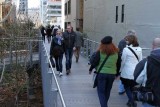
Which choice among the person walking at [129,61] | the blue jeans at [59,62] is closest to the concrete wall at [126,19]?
the blue jeans at [59,62]

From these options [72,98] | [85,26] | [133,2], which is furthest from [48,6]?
[72,98]

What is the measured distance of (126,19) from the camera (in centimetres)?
2091

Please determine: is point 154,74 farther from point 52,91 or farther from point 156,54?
point 52,91

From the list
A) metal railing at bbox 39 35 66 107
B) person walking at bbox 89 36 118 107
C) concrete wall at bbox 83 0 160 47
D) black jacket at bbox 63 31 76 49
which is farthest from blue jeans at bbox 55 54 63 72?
person walking at bbox 89 36 118 107

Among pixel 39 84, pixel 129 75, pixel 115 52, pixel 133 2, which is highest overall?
pixel 133 2

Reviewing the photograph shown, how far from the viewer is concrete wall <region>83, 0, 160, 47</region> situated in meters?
16.7

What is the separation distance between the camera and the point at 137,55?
816 centimetres

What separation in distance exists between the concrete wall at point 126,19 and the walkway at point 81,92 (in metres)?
4.36

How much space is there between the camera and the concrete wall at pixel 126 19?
16.7 m

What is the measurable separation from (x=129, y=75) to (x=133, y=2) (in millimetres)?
12140

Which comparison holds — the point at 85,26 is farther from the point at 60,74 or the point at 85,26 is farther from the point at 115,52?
the point at 115,52

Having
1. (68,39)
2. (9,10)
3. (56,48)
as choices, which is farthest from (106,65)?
(9,10)

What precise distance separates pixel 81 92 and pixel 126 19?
438 inches

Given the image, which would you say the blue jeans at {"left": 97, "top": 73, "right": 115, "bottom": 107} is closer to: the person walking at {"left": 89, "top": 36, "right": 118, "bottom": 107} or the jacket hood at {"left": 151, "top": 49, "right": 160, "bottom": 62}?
the person walking at {"left": 89, "top": 36, "right": 118, "bottom": 107}
